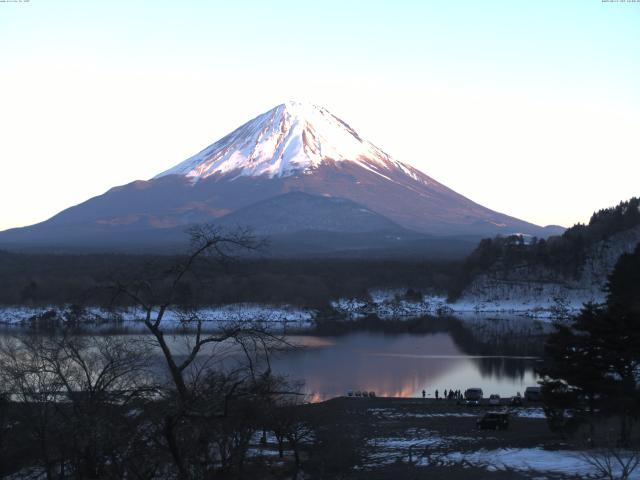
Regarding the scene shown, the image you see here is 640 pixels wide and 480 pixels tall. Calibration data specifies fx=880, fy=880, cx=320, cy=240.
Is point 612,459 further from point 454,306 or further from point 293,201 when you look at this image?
point 293,201

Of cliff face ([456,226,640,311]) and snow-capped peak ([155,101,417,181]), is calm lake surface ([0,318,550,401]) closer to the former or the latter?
cliff face ([456,226,640,311])

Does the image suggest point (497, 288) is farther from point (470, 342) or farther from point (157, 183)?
point (157, 183)

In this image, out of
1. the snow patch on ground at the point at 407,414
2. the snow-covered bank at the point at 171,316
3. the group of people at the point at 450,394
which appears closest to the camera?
the snow patch on ground at the point at 407,414

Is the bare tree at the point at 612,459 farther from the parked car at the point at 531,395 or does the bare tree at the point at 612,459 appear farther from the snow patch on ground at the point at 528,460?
the parked car at the point at 531,395

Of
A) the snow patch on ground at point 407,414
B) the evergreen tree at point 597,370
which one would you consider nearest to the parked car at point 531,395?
Result: the snow patch on ground at point 407,414

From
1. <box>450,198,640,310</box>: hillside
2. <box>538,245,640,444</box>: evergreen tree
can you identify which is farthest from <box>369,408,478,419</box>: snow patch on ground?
<box>450,198,640,310</box>: hillside

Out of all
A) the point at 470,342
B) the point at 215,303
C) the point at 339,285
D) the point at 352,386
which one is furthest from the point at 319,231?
the point at 352,386

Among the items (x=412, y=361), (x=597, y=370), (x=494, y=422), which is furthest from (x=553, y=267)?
(x=597, y=370)
